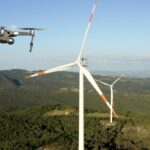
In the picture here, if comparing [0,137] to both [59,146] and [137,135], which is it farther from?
[137,135]

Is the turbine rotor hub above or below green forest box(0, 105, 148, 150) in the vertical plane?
above

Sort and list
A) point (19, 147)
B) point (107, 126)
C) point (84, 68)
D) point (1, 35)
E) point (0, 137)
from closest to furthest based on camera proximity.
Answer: point (84, 68)
point (1, 35)
point (19, 147)
point (0, 137)
point (107, 126)

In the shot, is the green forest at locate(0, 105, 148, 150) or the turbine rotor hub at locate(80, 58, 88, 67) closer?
the turbine rotor hub at locate(80, 58, 88, 67)

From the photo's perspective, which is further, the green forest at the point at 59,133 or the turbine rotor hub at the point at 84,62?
the green forest at the point at 59,133

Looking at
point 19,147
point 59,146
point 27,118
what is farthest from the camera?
point 27,118

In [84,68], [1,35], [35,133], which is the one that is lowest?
[35,133]

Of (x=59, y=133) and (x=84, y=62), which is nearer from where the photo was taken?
(x=84, y=62)

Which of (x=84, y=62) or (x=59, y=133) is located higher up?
(x=84, y=62)

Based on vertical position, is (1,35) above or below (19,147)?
above

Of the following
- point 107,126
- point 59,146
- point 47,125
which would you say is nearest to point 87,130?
point 107,126

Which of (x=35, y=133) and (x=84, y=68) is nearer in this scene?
(x=84, y=68)

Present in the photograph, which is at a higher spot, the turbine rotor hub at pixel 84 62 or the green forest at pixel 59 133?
the turbine rotor hub at pixel 84 62
